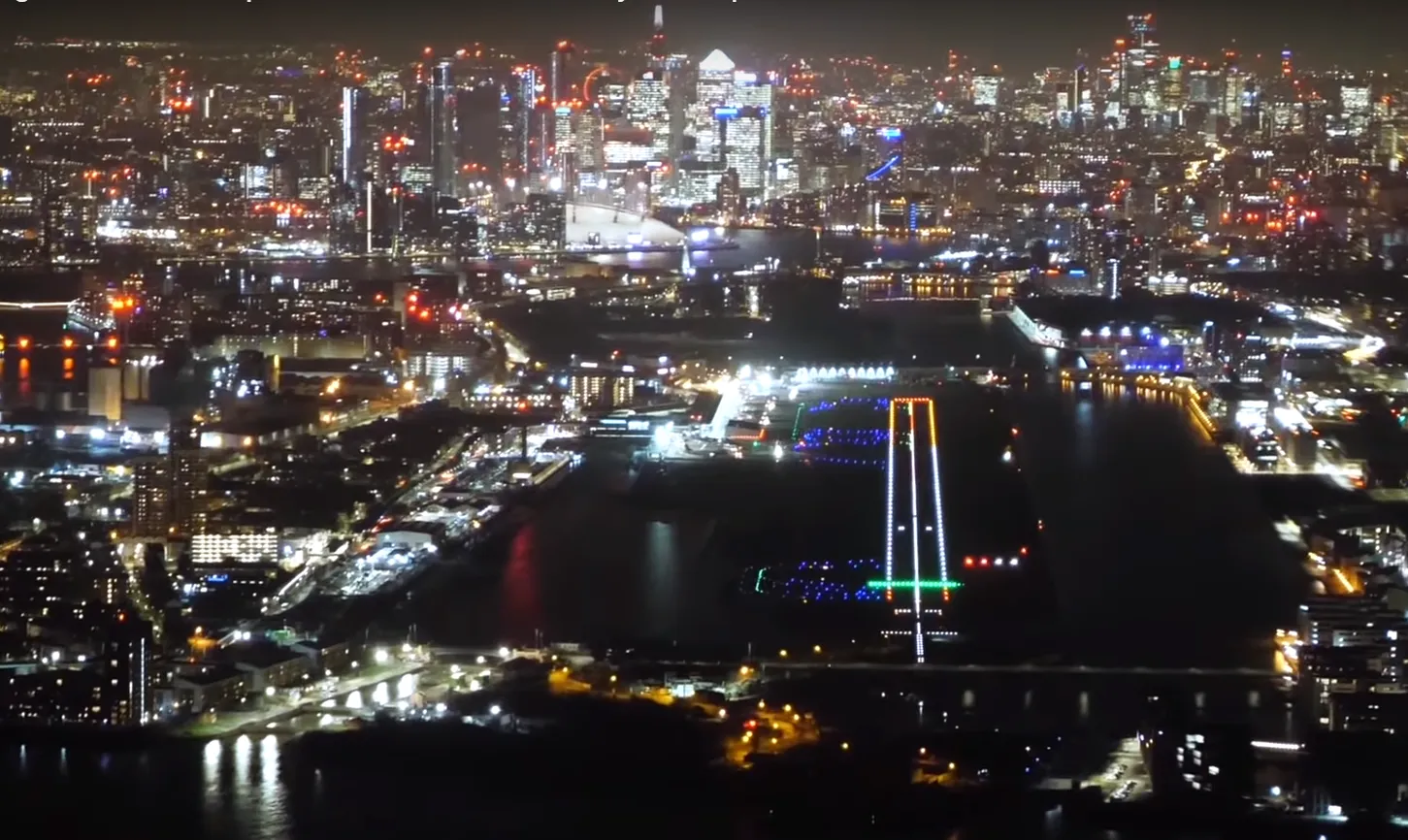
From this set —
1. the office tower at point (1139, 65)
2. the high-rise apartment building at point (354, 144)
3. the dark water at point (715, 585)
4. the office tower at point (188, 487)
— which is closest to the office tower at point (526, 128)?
the high-rise apartment building at point (354, 144)

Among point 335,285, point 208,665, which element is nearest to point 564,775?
point 208,665

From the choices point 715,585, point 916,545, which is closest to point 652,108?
point 916,545

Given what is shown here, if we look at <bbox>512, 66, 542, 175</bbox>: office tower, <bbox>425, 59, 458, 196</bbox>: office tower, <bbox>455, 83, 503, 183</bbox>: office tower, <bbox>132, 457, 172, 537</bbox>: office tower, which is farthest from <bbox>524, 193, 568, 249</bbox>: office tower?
<bbox>132, 457, 172, 537</bbox>: office tower

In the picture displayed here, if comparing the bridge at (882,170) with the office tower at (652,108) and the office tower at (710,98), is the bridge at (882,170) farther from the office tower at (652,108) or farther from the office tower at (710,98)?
the office tower at (652,108)

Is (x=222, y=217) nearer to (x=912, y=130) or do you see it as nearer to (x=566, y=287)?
(x=566, y=287)

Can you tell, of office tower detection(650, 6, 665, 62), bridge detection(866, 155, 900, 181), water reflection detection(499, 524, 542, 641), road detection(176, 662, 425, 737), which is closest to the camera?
road detection(176, 662, 425, 737)

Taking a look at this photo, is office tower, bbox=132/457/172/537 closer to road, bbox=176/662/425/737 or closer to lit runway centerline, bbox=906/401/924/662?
road, bbox=176/662/425/737
